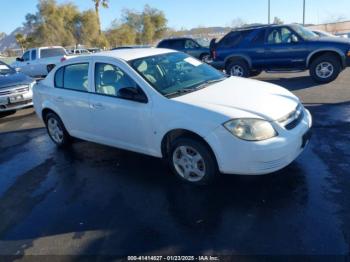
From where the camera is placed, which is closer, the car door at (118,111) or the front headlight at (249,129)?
the front headlight at (249,129)

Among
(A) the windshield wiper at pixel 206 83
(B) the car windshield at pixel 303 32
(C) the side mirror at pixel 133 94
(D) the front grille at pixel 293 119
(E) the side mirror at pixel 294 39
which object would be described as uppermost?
(B) the car windshield at pixel 303 32

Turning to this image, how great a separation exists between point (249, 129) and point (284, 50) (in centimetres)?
798

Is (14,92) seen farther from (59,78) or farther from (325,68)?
(325,68)

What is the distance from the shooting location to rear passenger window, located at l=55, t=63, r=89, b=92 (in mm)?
5258

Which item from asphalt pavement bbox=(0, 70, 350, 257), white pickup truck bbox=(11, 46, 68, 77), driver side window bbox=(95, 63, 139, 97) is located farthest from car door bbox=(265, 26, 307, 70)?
white pickup truck bbox=(11, 46, 68, 77)

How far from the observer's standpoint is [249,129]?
370cm

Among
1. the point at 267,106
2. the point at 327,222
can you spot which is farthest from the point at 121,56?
the point at 327,222

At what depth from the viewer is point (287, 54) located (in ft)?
35.5

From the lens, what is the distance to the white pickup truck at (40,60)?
17156 millimetres

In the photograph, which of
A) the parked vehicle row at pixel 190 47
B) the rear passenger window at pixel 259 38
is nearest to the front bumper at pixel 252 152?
the rear passenger window at pixel 259 38

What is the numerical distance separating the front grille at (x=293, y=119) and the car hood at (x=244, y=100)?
48mm

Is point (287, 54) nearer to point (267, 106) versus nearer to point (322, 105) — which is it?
point (322, 105)

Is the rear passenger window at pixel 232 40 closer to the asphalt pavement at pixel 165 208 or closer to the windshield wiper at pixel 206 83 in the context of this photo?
the asphalt pavement at pixel 165 208

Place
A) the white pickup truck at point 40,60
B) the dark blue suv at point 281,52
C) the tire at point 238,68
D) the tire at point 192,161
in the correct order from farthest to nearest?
1. the white pickup truck at point 40,60
2. the tire at point 238,68
3. the dark blue suv at point 281,52
4. the tire at point 192,161
